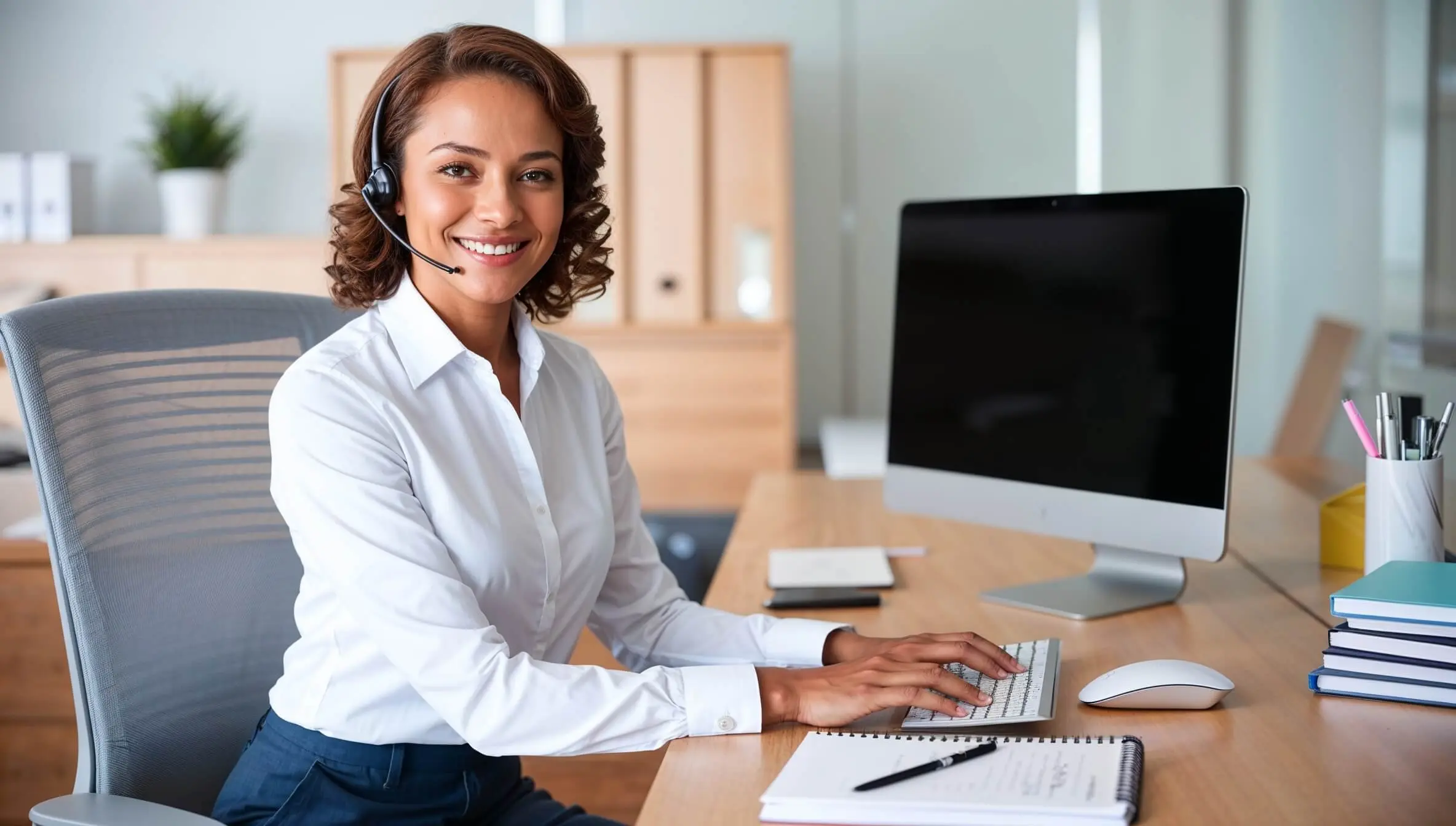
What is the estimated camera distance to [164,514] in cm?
134

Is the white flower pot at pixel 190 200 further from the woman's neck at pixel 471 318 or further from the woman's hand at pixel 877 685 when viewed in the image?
the woman's hand at pixel 877 685

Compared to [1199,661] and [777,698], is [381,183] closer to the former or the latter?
[777,698]

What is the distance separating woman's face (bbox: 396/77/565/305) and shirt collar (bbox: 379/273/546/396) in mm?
47

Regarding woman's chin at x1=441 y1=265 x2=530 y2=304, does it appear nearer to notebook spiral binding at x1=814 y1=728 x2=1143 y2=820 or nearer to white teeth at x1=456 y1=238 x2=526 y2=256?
white teeth at x1=456 y1=238 x2=526 y2=256

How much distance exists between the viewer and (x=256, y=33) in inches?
→ 169

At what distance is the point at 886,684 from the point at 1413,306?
2.21 meters

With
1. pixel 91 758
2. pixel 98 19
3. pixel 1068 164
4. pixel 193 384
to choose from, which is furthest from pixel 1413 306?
Answer: pixel 98 19

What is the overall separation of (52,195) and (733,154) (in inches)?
86.1

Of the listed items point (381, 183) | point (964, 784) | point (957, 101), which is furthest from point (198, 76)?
point (964, 784)

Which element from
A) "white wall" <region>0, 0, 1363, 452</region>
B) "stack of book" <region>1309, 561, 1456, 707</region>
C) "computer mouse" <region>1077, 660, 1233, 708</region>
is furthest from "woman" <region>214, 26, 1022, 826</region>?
"white wall" <region>0, 0, 1363, 452</region>

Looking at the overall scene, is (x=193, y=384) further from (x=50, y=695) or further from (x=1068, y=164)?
(x=1068, y=164)

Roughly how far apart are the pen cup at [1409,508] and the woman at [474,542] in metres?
0.56

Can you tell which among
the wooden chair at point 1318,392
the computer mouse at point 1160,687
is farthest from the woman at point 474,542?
the wooden chair at point 1318,392

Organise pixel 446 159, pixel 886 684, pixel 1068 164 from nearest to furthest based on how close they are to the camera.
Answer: pixel 886 684
pixel 446 159
pixel 1068 164
